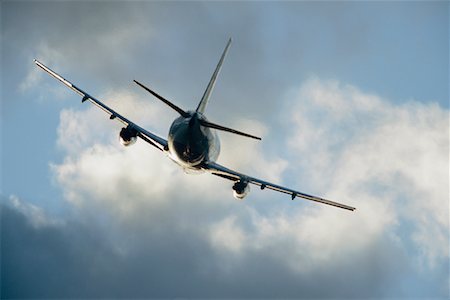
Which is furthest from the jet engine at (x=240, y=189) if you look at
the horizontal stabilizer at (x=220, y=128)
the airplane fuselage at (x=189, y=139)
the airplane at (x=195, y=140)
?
the horizontal stabilizer at (x=220, y=128)

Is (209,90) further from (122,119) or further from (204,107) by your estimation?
(122,119)

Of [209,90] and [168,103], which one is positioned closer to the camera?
[168,103]

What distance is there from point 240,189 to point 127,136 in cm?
1476

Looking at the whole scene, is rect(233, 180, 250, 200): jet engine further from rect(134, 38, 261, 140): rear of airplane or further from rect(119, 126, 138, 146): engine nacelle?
rect(119, 126, 138, 146): engine nacelle

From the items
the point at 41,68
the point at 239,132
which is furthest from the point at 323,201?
the point at 41,68

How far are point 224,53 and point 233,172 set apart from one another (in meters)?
15.2

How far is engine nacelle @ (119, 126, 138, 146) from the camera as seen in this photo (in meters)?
53.7

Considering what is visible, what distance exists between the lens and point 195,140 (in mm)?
45625

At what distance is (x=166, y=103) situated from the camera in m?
43.8

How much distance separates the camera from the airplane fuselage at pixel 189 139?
45.3 metres

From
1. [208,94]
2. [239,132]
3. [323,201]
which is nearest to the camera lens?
[239,132]

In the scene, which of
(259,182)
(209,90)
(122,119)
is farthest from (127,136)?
(259,182)

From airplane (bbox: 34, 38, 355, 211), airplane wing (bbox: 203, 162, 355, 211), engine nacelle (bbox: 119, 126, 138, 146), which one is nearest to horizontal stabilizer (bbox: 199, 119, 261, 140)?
airplane (bbox: 34, 38, 355, 211)

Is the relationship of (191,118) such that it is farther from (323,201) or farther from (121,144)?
(323,201)
